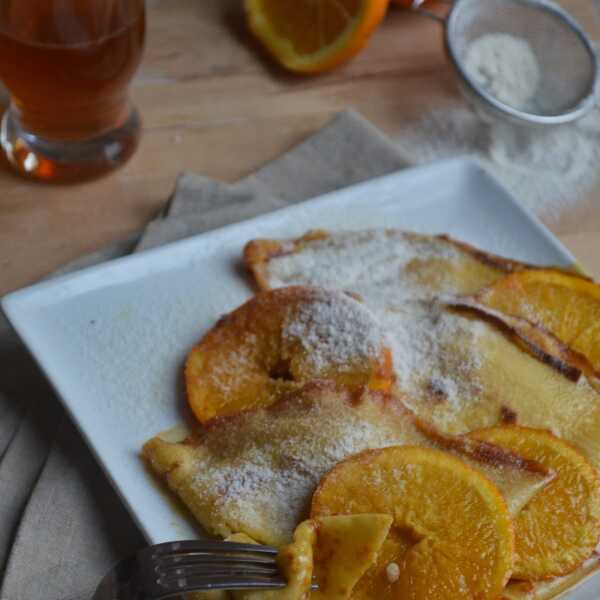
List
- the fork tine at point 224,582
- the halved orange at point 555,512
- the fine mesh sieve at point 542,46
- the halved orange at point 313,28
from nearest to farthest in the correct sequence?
1. the fork tine at point 224,582
2. the halved orange at point 555,512
3. the halved orange at point 313,28
4. the fine mesh sieve at point 542,46

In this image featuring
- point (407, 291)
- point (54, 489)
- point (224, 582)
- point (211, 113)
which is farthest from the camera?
point (211, 113)

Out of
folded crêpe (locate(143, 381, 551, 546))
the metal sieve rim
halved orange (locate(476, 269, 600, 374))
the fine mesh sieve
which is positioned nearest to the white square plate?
folded crêpe (locate(143, 381, 551, 546))

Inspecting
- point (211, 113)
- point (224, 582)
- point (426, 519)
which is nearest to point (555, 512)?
point (426, 519)

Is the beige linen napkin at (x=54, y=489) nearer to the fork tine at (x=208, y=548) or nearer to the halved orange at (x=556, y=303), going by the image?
the fork tine at (x=208, y=548)

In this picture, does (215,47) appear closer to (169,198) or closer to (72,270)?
(169,198)

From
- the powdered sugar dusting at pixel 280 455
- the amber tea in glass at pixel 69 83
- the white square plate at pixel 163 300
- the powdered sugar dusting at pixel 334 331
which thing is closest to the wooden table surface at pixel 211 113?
the amber tea in glass at pixel 69 83

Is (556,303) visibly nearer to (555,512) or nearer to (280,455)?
(555,512)

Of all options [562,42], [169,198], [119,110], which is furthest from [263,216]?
[562,42]
